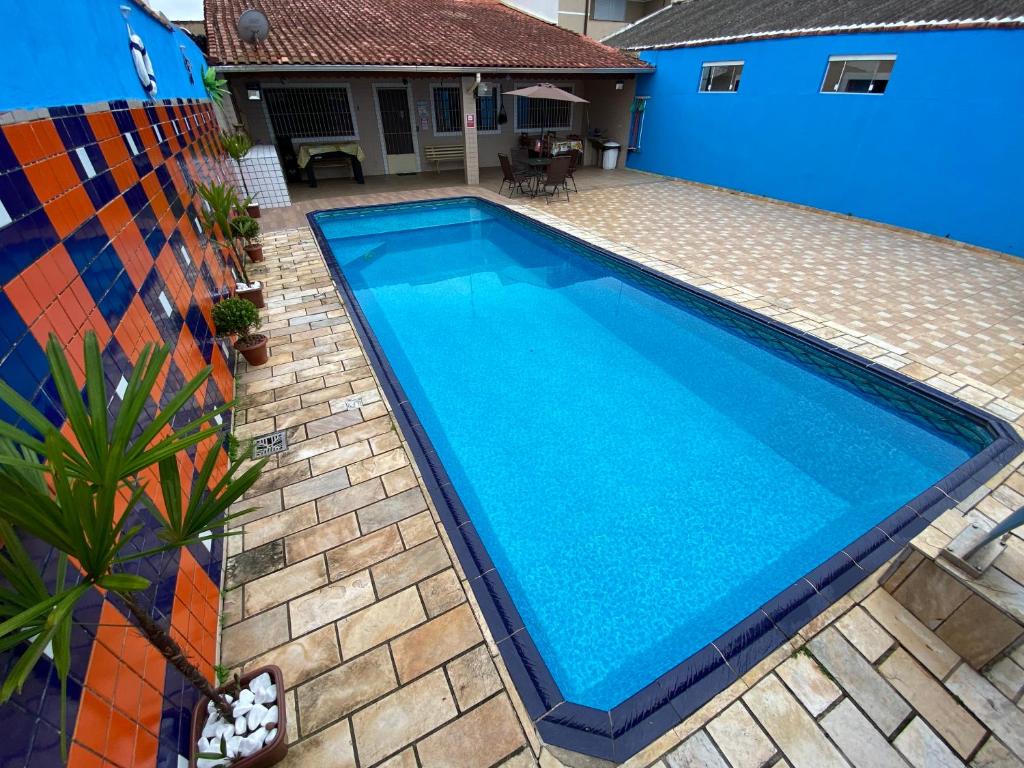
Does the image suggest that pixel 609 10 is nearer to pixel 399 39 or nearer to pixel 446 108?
pixel 446 108

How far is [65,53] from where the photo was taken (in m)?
2.52

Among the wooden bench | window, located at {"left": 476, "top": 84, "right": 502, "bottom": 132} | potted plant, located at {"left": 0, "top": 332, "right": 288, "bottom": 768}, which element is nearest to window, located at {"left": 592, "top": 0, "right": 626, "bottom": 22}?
window, located at {"left": 476, "top": 84, "right": 502, "bottom": 132}

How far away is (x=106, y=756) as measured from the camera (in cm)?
141

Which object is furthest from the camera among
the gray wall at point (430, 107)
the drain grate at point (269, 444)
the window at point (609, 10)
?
the window at point (609, 10)

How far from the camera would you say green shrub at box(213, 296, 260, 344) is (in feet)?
13.2

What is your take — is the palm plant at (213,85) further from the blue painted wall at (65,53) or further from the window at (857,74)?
the window at (857,74)

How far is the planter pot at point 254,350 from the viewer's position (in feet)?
13.9

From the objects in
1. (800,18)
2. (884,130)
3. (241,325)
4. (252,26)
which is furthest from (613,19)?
(241,325)

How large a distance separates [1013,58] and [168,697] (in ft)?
39.9

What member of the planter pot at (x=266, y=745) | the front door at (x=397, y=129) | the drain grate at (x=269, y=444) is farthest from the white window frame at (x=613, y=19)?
the planter pot at (x=266, y=745)

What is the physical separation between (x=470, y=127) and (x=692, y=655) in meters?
12.1

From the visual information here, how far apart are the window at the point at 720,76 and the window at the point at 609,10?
1208 centimetres

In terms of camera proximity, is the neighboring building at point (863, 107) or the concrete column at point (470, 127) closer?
the neighboring building at point (863, 107)

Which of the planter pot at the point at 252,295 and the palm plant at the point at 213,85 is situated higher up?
the palm plant at the point at 213,85
